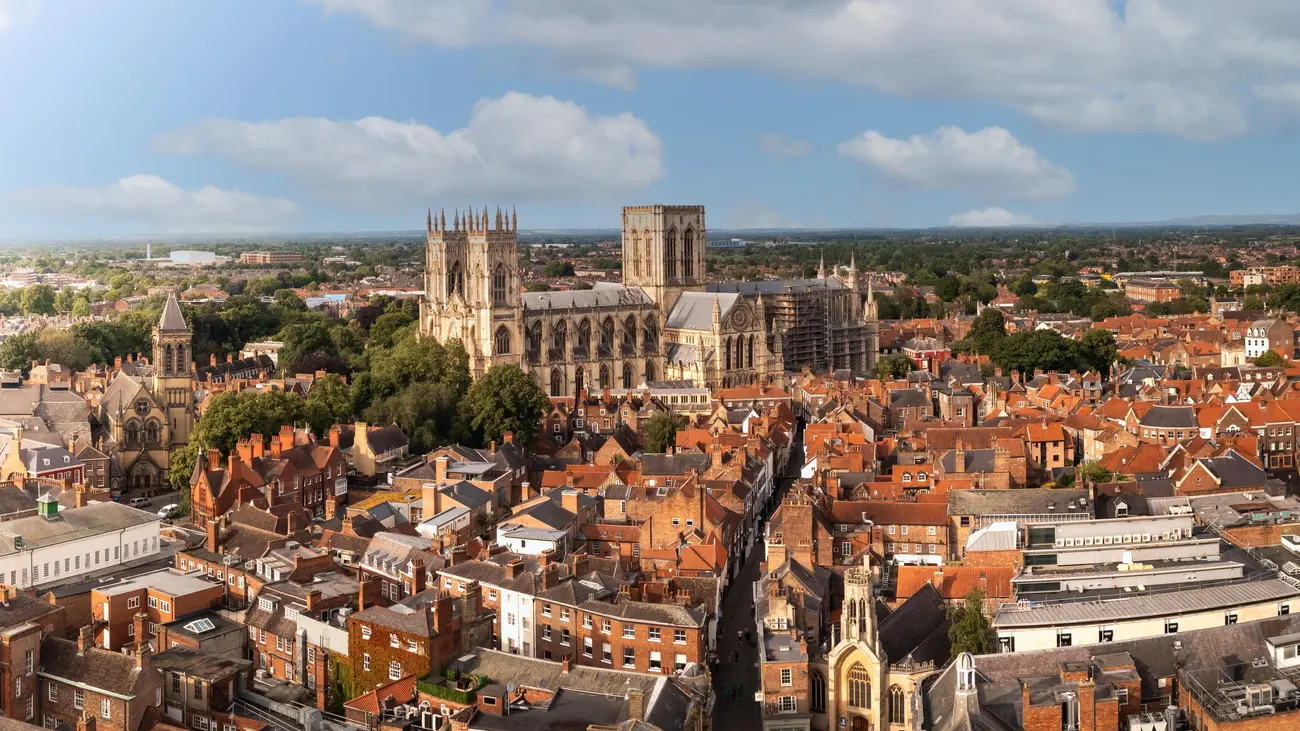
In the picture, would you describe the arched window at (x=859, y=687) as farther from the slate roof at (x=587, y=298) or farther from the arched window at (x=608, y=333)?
the arched window at (x=608, y=333)

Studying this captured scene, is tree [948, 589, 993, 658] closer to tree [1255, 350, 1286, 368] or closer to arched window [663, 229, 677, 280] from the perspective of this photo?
tree [1255, 350, 1286, 368]

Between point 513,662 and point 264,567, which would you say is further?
point 264,567

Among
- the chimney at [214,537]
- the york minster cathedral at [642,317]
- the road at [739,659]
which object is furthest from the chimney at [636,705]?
the york minster cathedral at [642,317]

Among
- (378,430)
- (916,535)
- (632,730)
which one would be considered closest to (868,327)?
(378,430)

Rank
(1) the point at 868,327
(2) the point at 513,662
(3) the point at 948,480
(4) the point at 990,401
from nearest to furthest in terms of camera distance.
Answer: (2) the point at 513,662
(3) the point at 948,480
(4) the point at 990,401
(1) the point at 868,327

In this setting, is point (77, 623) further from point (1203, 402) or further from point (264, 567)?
point (1203, 402)

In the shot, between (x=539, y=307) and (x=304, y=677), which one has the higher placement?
(x=539, y=307)

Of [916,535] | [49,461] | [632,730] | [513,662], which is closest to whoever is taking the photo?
[632,730]
